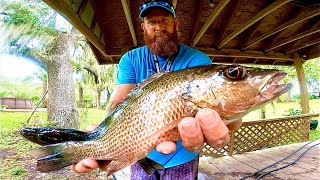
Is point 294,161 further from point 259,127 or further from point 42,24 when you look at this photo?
point 42,24

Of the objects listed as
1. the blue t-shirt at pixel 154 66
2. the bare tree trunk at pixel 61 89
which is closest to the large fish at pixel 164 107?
the blue t-shirt at pixel 154 66

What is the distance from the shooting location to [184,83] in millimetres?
1334

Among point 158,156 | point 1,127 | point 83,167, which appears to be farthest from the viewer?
point 1,127

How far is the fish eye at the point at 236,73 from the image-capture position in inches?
49.8

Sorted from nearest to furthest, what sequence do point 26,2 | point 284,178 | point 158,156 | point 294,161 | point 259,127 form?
point 158,156, point 284,178, point 294,161, point 259,127, point 26,2

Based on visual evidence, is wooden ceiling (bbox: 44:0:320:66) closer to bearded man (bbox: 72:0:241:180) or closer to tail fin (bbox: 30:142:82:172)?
bearded man (bbox: 72:0:241:180)

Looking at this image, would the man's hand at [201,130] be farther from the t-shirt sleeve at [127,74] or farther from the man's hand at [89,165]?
the t-shirt sleeve at [127,74]

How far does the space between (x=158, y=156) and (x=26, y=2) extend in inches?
449

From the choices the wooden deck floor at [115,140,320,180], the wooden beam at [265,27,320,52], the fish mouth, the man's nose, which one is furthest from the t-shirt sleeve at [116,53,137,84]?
the wooden beam at [265,27,320,52]

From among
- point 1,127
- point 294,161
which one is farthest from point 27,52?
point 294,161

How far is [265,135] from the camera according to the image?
6.98 metres

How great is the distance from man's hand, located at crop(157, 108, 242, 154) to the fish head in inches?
2.6

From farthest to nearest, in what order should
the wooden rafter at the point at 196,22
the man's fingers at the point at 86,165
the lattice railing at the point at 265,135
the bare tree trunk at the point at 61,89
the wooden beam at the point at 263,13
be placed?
the bare tree trunk at the point at 61,89, the lattice railing at the point at 265,135, the wooden rafter at the point at 196,22, the wooden beam at the point at 263,13, the man's fingers at the point at 86,165

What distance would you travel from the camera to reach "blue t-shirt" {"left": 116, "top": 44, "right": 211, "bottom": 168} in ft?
6.62
